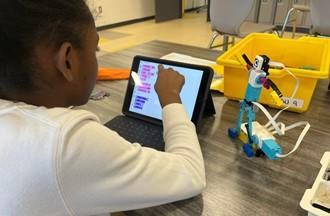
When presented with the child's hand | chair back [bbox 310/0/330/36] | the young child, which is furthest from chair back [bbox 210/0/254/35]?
the young child

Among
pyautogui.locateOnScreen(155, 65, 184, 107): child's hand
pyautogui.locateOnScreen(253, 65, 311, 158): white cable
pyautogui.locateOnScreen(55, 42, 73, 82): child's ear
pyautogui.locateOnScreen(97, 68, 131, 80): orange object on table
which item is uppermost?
pyautogui.locateOnScreen(55, 42, 73, 82): child's ear

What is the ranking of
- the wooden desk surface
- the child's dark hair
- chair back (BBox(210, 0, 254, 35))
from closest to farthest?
the child's dark hair
the wooden desk surface
chair back (BBox(210, 0, 254, 35))

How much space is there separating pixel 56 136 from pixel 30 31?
0.14 meters

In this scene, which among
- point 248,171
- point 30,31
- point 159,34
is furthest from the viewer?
point 159,34

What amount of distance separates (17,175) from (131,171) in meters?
0.15

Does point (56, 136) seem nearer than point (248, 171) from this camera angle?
Yes

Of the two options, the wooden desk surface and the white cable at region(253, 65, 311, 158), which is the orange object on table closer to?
the wooden desk surface

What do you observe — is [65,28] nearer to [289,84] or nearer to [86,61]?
[86,61]

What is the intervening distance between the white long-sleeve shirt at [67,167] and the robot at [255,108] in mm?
280

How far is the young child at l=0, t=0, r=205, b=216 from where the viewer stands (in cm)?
38

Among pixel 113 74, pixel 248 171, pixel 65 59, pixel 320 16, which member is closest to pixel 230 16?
pixel 320 16

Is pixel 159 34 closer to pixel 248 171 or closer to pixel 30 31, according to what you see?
pixel 248 171

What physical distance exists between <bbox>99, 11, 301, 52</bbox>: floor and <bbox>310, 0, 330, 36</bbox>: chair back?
1.46 m

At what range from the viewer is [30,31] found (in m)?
0.38
